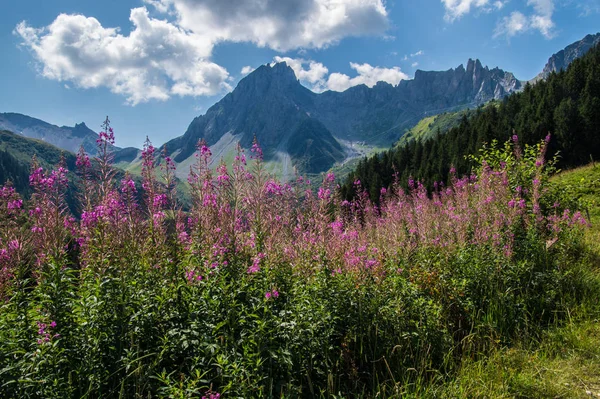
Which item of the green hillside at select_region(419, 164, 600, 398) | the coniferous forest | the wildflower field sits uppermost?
the coniferous forest

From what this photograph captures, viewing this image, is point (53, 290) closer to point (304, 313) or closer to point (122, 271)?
point (122, 271)

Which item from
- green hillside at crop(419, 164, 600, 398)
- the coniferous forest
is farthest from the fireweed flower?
the coniferous forest

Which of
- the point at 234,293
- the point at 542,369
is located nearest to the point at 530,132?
the point at 542,369

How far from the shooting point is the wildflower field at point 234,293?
3057 millimetres

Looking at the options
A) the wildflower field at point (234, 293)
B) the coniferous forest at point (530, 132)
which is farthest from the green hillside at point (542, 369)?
the coniferous forest at point (530, 132)

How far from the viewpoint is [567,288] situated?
19.0ft

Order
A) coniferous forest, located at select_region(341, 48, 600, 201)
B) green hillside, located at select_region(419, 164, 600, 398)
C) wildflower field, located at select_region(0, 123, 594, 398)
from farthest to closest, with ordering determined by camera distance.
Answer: coniferous forest, located at select_region(341, 48, 600, 201)
green hillside, located at select_region(419, 164, 600, 398)
wildflower field, located at select_region(0, 123, 594, 398)

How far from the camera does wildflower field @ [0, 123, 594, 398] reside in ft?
10.0

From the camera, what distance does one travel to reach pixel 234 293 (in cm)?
346

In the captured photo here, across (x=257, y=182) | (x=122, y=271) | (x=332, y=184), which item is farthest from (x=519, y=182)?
(x=122, y=271)

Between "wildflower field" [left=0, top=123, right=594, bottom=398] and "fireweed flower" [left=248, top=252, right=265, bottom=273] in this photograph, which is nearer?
"wildflower field" [left=0, top=123, right=594, bottom=398]

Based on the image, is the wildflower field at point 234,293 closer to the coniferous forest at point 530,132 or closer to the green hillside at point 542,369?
the green hillside at point 542,369

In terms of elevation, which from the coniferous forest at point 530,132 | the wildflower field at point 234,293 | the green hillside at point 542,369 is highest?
the coniferous forest at point 530,132

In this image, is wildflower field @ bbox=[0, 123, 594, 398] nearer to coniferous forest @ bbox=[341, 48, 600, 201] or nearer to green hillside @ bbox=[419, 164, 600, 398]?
green hillside @ bbox=[419, 164, 600, 398]
